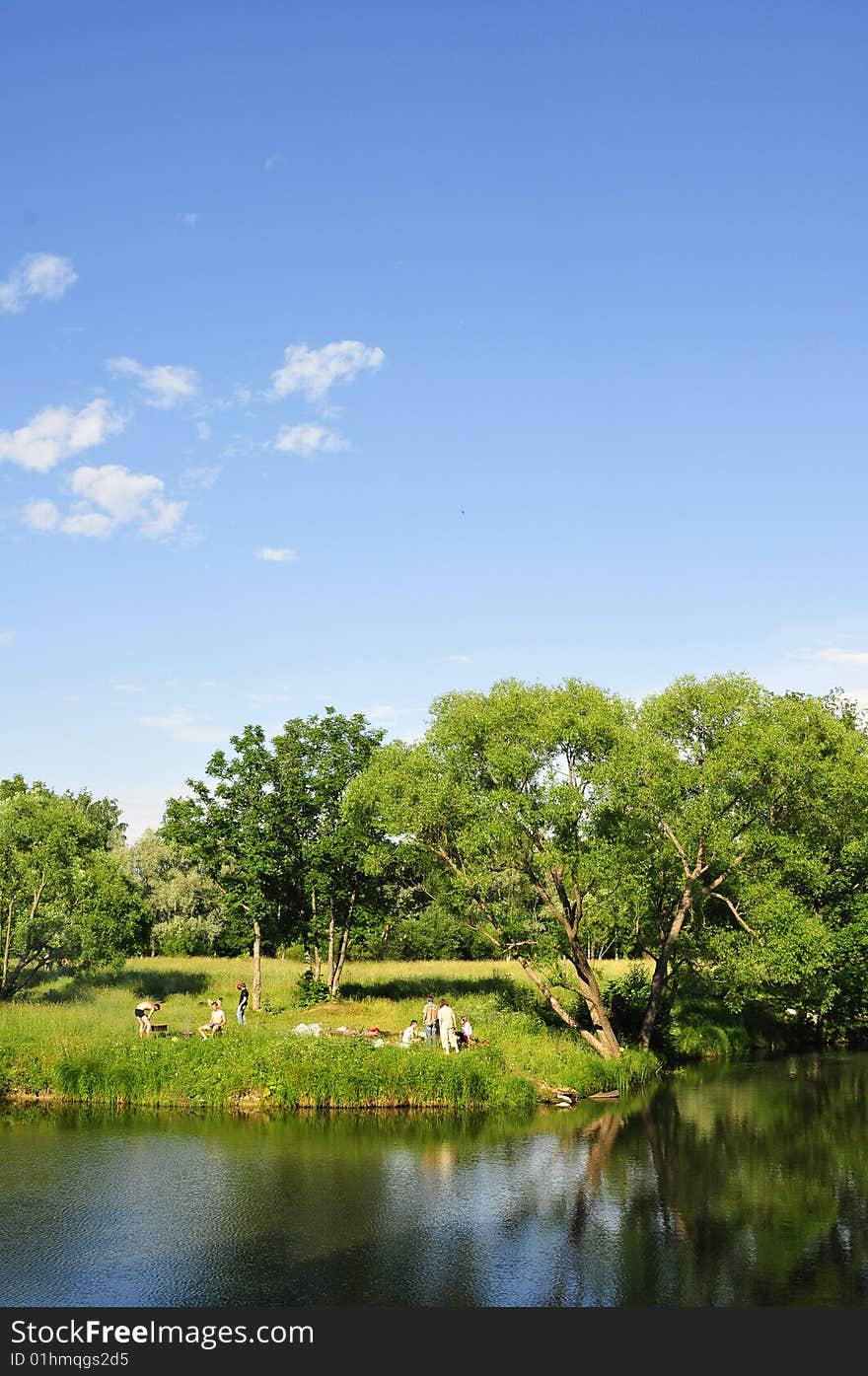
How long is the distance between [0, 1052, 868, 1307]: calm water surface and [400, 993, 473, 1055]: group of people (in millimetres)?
4284

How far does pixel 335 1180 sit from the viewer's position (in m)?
22.0

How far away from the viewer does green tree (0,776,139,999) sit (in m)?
44.2

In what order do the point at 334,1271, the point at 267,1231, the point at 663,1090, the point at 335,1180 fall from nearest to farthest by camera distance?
the point at 334,1271 → the point at 267,1231 → the point at 335,1180 → the point at 663,1090

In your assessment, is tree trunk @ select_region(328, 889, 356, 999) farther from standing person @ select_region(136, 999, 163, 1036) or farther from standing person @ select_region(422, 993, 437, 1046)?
standing person @ select_region(422, 993, 437, 1046)

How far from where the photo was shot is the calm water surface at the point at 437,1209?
1581 centimetres

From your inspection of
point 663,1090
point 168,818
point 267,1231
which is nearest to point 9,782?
point 168,818

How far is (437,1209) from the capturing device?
20.1 meters

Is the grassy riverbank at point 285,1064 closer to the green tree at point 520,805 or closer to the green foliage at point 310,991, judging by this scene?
the green tree at point 520,805

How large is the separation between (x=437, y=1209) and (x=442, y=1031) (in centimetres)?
1445

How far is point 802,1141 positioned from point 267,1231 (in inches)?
620

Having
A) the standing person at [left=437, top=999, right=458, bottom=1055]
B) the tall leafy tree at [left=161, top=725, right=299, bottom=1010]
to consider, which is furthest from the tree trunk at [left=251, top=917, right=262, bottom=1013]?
the standing person at [left=437, top=999, right=458, bottom=1055]

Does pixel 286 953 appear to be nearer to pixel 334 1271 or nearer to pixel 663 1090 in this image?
pixel 663 1090

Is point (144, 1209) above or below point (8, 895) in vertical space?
below

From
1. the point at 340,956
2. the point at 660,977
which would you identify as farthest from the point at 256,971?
the point at 660,977
